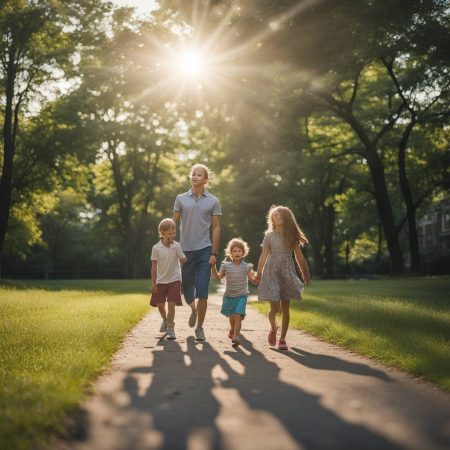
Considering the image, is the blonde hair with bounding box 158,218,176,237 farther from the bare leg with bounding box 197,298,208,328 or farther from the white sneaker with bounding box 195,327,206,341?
the white sneaker with bounding box 195,327,206,341

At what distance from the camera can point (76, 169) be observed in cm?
3350

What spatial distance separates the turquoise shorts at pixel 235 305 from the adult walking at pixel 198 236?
28 centimetres

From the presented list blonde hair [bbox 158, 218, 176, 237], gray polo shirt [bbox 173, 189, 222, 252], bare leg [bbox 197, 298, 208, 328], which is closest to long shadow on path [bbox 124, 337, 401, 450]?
bare leg [bbox 197, 298, 208, 328]

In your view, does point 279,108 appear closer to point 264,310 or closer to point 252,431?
point 264,310

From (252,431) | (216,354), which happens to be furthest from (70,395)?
(216,354)

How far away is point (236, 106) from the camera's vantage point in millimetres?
24500

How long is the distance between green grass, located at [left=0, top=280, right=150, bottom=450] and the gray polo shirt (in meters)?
1.60

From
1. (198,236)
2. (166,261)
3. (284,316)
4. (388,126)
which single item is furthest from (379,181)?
(284,316)

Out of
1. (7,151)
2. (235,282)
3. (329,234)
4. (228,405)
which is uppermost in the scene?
(7,151)

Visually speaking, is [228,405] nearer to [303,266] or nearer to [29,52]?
[303,266]

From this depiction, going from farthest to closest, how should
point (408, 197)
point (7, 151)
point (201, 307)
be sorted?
point (408, 197) < point (7, 151) < point (201, 307)

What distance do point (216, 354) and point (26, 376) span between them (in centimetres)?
254

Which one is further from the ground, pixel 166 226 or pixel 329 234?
pixel 329 234

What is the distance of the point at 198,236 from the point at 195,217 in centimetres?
26
